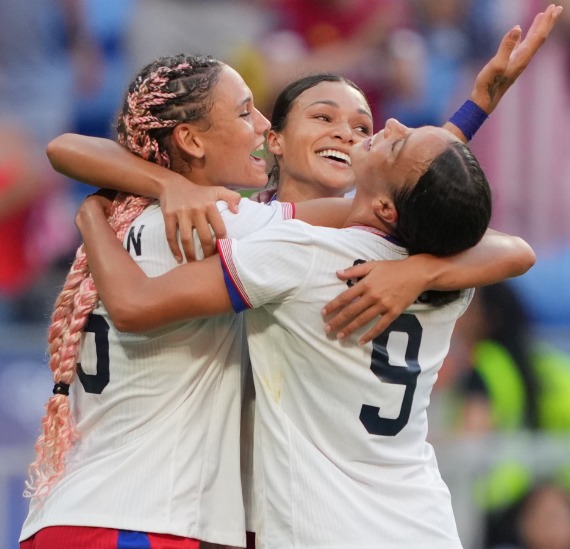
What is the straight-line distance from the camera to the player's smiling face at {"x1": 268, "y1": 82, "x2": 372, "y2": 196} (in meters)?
2.81

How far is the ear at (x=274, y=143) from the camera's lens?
2928 mm

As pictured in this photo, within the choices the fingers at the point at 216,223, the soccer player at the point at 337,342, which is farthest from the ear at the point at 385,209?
the fingers at the point at 216,223

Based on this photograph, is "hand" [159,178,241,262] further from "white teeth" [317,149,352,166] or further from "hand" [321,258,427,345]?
"white teeth" [317,149,352,166]

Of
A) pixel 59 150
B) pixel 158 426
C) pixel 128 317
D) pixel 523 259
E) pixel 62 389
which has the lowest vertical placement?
pixel 158 426

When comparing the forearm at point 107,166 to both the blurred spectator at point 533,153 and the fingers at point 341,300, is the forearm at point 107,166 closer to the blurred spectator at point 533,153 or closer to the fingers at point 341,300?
the fingers at point 341,300

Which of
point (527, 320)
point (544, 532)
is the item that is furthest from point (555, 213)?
point (544, 532)

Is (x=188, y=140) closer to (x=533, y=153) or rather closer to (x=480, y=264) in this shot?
(x=480, y=264)

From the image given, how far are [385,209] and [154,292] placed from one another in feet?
1.70

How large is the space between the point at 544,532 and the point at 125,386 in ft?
10.2

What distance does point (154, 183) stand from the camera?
91.5 inches

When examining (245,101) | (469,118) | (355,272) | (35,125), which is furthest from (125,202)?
(35,125)

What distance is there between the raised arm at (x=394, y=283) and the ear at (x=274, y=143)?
2.69 ft

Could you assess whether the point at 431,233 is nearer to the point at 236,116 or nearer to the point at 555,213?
the point at 236,116

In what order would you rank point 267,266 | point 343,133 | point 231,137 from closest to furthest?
point 267,266, point 231,137, point 343,133
